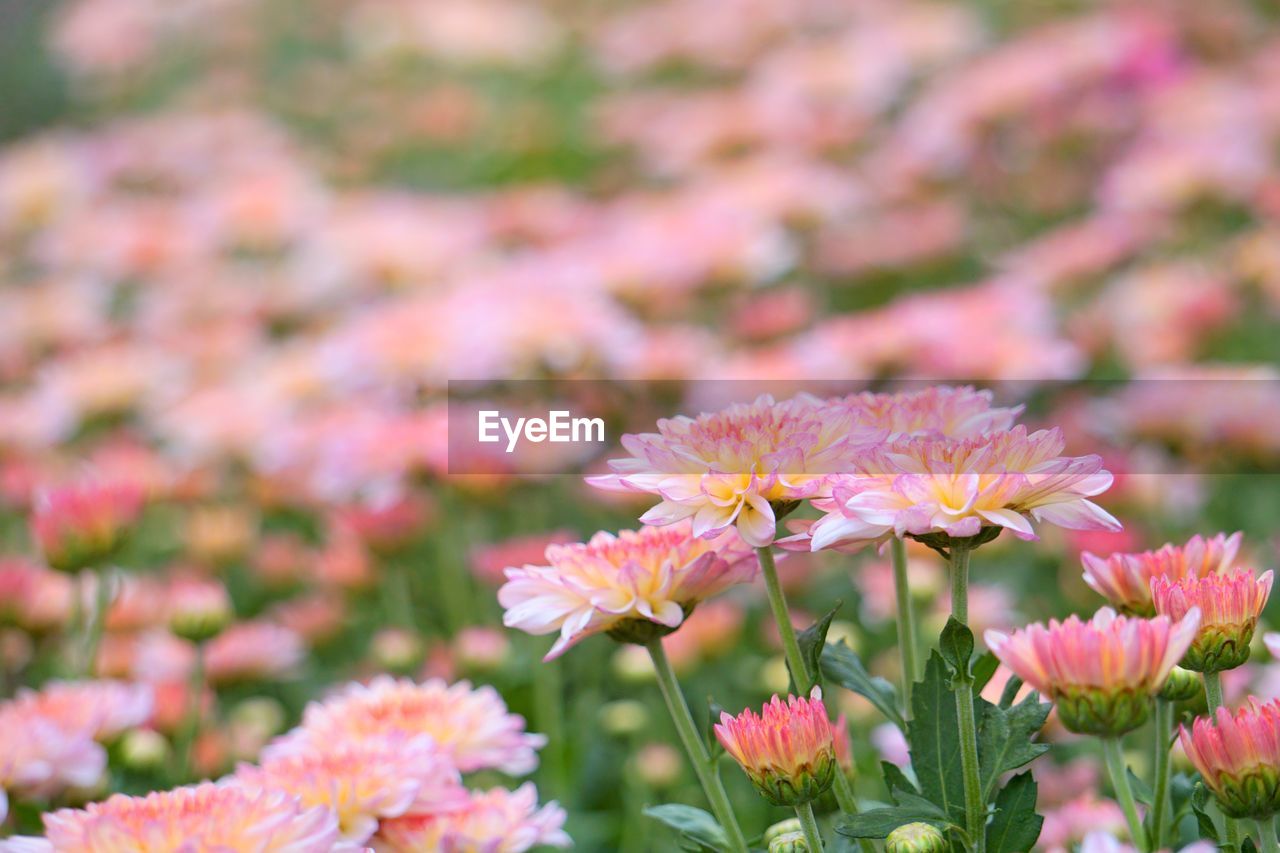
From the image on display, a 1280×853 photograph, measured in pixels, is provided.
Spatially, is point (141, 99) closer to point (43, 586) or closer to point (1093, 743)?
point (43, 586)

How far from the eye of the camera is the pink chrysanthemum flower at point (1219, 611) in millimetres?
627

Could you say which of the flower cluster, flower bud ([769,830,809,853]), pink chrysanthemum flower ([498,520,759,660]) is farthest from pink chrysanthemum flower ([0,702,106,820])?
flower bud ([769,830,809,853])

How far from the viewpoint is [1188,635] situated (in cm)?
57

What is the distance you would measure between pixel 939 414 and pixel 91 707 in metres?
0.63

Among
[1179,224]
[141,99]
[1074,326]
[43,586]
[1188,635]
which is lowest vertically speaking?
[43,586]

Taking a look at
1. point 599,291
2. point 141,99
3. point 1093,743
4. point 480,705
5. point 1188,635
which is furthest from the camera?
point 141,99

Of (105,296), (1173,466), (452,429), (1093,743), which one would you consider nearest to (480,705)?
(1093,743)

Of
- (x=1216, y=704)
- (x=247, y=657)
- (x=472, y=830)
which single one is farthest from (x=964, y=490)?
(x=247, y=657)

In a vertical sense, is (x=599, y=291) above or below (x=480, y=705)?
above

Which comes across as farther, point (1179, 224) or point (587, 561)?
point (1179, 224)

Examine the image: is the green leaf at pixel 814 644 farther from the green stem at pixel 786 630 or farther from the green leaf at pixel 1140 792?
the green leaf at pixel 1140 792

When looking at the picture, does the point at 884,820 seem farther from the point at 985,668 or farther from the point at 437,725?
the point at 437,725

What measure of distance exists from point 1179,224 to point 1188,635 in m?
Result: 1.64

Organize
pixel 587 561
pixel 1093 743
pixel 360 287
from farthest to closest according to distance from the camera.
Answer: pixel 360 287
pixel 1093 743
pixel 587 561
